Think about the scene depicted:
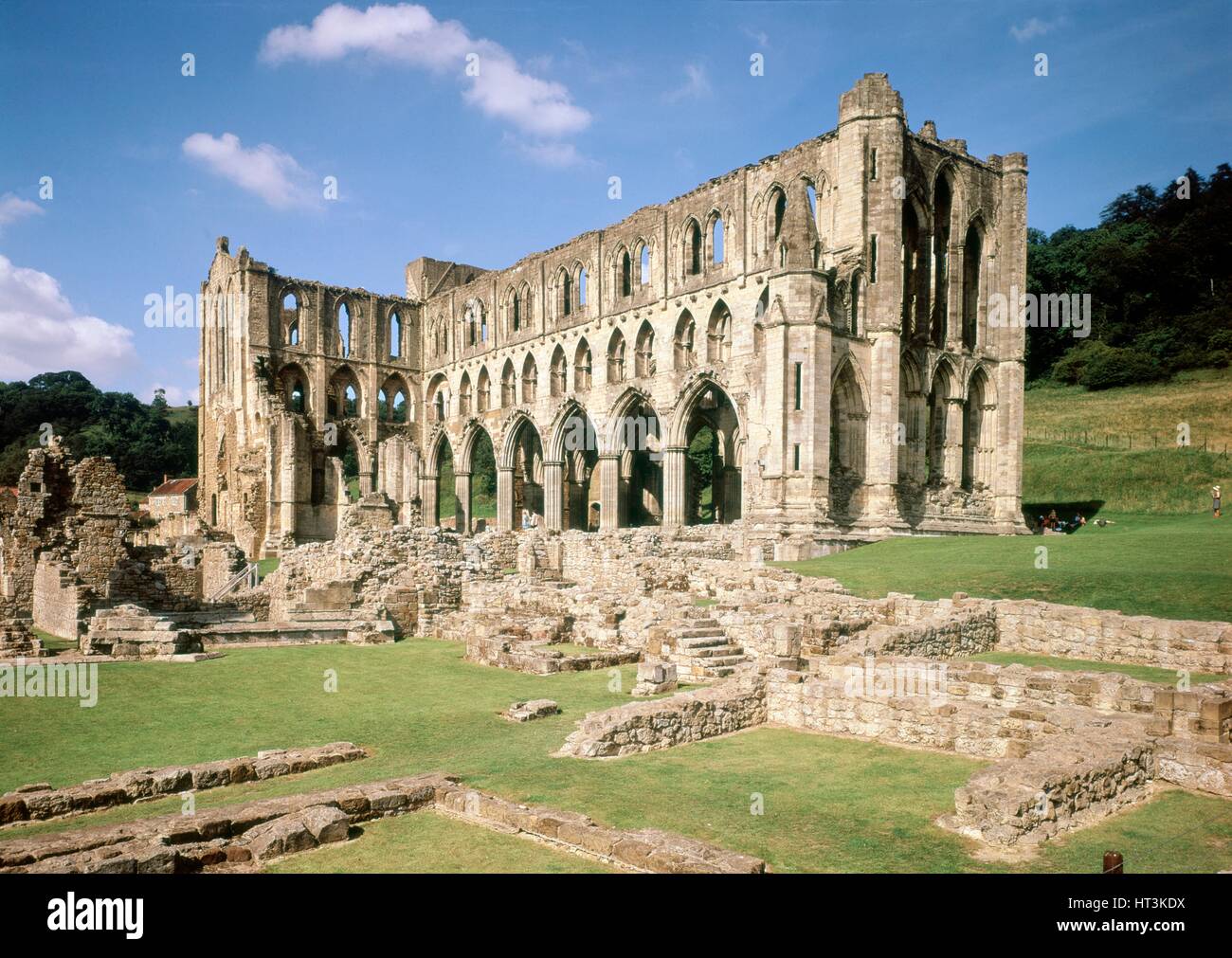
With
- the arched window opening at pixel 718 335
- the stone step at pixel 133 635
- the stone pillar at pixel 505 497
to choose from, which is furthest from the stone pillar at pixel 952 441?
the stone step at pixel 133 635

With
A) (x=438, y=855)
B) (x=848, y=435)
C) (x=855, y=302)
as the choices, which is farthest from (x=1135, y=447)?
(x=438, y=855)

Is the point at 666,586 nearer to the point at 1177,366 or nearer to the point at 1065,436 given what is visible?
the point at 1065,436

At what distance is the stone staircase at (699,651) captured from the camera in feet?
48.9

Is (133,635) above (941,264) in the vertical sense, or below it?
below

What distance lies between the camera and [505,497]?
49375mm

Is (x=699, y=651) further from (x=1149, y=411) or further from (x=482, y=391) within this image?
(x=1149, y=411)

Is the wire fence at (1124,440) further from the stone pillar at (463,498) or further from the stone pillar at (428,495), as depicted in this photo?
the stone pillar at (428,495)

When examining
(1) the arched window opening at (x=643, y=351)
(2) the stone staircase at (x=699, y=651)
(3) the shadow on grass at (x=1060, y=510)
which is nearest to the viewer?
(2) the stone staircase at (x=699, y=651)

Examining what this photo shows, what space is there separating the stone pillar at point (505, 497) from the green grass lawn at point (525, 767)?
3397 cm

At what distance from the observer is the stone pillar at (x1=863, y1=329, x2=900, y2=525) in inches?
1240

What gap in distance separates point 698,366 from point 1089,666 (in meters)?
A: 24.1

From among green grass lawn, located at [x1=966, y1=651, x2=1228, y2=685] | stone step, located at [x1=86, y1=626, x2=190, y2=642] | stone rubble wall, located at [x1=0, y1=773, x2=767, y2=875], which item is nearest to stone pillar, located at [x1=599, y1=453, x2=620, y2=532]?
stone step, located at [x1=86, y1=626, x2=190, y2=642]
